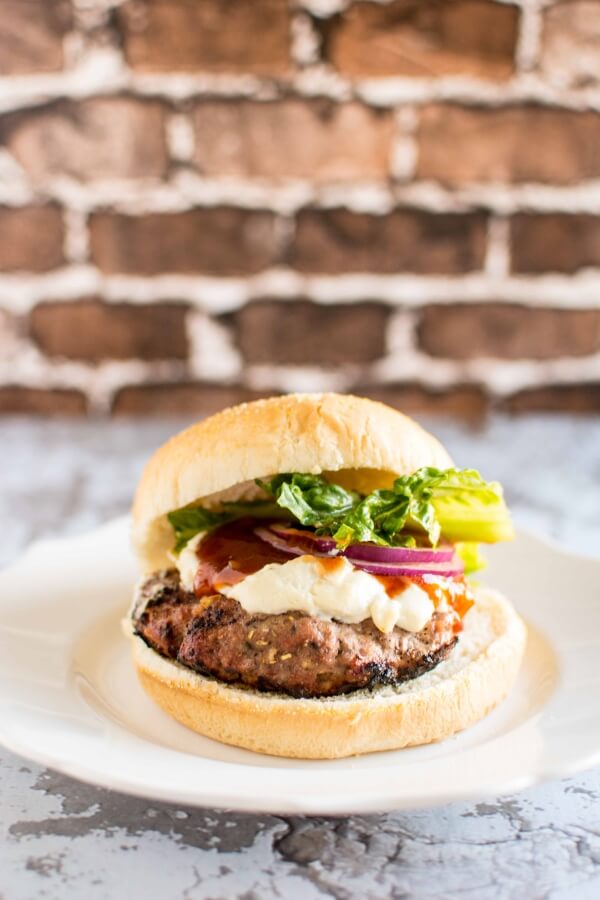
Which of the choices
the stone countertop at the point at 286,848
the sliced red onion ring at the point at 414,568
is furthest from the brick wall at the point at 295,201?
the stone countertop at the point at 286,848

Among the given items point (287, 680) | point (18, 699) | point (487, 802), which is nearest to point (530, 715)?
point (487, 802)

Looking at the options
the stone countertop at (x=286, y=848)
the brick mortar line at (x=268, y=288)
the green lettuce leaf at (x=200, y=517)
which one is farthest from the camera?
the brick mortar line at (x=268, y=288)

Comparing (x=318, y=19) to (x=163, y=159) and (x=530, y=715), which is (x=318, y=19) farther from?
(x=530, y=715)

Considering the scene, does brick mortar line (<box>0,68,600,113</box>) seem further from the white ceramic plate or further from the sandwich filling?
the sandwich filling

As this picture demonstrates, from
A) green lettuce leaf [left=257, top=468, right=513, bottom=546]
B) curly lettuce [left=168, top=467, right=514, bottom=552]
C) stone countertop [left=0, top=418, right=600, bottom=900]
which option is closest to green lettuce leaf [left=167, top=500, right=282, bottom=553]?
curly lettuce [left=168, top=467, right=514, bottom=552]

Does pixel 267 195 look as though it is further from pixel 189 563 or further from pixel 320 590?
pixel 320 590

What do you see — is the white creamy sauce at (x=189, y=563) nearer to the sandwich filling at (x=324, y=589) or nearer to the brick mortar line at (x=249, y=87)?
the sandwich filling at (x=324, y=589)

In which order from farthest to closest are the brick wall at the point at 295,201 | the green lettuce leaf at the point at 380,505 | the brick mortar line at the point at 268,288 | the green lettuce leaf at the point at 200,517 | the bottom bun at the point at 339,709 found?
the brick mortar line at the point at 268,288
the brick wall at the point at 295,201
the green lettuce leaf at the point at 200,517
the green lettuce leaf at the point at 380,505
the bottom bun at the point at 339,709
